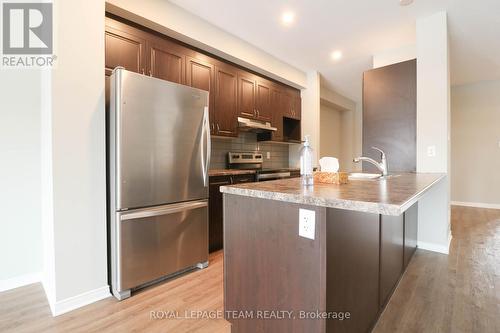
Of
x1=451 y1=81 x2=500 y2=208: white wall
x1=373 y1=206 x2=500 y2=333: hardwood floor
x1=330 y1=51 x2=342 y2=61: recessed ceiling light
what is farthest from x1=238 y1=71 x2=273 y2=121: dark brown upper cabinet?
x1=451 y1=81 x2=500 y2=208: white wall

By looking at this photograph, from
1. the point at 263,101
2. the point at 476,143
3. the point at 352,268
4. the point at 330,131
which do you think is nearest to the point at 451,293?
the point at 352,268

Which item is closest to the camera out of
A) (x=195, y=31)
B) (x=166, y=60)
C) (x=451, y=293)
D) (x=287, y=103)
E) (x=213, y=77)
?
(x=451, y=293)

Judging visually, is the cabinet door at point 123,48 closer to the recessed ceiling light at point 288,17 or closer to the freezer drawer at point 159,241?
the freezer drawer at point 159,241

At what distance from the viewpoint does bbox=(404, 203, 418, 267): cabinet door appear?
2459mm

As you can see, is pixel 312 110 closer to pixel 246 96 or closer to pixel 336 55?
pixel 336 55

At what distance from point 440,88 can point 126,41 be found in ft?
11.1

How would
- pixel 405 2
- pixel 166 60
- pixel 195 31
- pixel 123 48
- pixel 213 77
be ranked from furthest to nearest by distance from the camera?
pixel 213 77, pixel 195 31, pixel 166 60, pixel 405 2, pixel 123 48

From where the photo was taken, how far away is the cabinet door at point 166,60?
2641 millimetres

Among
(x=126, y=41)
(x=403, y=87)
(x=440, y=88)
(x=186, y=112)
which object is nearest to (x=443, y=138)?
(x=440, y=88)

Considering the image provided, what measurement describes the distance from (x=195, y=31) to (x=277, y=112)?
1.97m

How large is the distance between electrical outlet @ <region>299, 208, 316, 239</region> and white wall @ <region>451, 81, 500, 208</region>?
6.22 m

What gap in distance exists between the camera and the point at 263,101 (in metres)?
4.13

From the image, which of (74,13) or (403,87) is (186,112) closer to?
(74,13)

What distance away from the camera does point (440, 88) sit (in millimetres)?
2861
